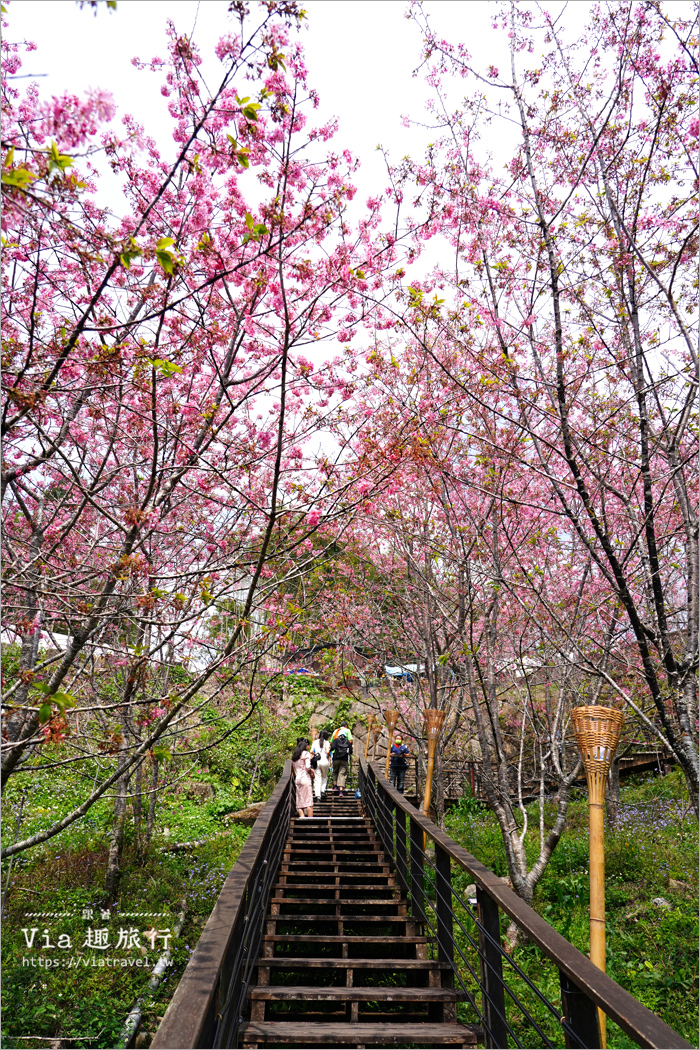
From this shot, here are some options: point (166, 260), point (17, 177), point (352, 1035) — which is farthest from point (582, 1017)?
point (17, 177)

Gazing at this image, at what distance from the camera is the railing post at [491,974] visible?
3.00 m

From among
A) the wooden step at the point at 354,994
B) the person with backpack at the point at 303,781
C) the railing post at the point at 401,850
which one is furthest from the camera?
the person with backpack at the point at 303,781

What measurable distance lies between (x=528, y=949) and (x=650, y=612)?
4.74 meters

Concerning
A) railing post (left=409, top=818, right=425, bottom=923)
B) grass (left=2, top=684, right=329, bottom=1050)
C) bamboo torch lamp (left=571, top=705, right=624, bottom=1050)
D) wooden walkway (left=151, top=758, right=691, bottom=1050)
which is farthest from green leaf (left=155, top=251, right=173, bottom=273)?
railing post (left=409, top=818, right=425, bottom=923)

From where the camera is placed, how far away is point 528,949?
7469mm

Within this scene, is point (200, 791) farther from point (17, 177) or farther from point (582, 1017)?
point (17, 177)

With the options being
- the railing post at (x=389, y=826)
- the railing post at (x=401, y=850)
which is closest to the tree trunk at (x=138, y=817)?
the railing post at (x=389, y=826)

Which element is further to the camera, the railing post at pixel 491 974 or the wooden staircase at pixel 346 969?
the wooden staircase at pixel 346 969

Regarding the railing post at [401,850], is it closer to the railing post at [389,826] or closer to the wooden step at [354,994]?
the railing post at [389,826]

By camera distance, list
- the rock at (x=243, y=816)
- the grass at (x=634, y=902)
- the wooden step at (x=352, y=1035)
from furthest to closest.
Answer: the rock at (x=243, y=816) < the grass at (x=634, y=902) < the wooden step at (x=352, y=1035)

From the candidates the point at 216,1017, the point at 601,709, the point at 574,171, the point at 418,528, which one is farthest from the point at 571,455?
the point at 418,528

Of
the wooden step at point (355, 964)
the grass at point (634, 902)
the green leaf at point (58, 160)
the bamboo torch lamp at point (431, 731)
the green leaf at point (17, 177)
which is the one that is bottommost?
the grass at point (634, 902)

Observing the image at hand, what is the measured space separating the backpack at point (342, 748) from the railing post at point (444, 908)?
893 cm

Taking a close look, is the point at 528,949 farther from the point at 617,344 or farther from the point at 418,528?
the point at 617,344
